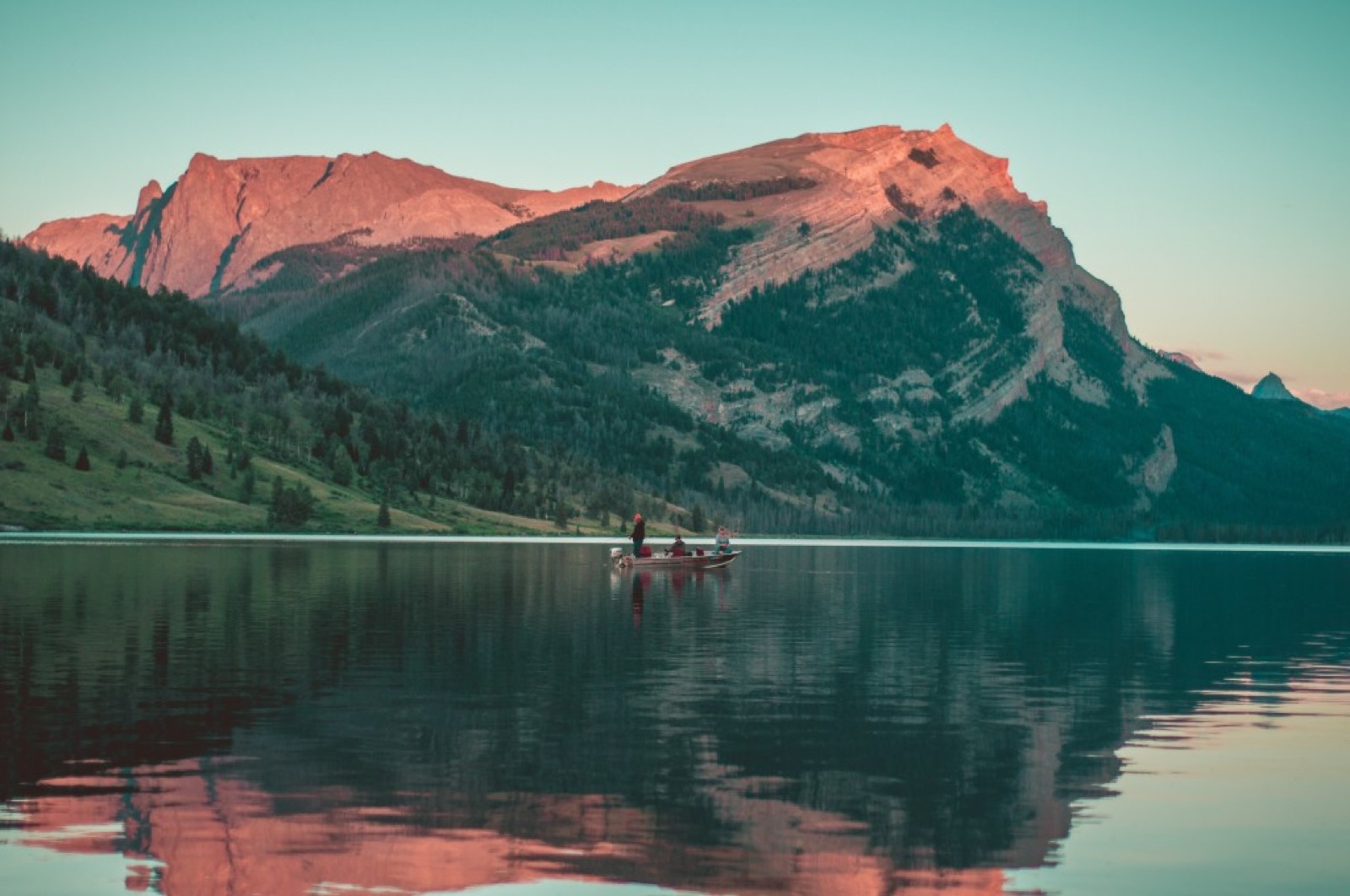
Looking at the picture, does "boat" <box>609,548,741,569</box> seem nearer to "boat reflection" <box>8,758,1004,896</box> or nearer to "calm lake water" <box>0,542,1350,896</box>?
"calm lake water" <box>0,542,1350,896</box>

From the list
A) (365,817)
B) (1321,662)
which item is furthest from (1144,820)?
(1321,662)

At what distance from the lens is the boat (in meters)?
154

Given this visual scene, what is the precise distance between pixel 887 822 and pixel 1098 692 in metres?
27.7

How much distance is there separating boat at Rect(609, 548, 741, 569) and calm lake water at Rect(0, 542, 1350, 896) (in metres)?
63.1

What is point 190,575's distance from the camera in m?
117

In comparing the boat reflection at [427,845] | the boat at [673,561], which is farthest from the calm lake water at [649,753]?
the boat at [673,561]

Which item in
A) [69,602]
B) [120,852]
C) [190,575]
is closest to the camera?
[120,852]

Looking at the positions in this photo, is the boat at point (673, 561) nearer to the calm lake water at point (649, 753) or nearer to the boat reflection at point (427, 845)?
the calm lake water at point (649, 753)

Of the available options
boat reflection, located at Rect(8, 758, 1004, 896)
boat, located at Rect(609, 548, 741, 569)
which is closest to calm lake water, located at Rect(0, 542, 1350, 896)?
boat reflection, located at Rect(8, 758, 1004, 896)

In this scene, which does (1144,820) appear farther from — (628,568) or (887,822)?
(628,568)

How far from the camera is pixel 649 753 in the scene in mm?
42031

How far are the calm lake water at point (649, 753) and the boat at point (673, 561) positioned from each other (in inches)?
2486

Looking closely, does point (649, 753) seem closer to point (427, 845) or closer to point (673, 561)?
point (427, 845)

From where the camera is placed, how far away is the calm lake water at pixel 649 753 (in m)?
30.3
